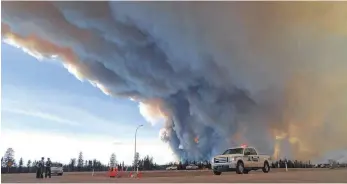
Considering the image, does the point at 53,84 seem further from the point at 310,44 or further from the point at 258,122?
the point at 310,44

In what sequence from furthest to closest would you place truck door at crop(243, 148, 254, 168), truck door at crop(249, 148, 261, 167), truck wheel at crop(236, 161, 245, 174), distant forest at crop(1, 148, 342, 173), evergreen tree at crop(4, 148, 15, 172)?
truck wheel at crop(236, 161, 245, 174)
truck door at crop(249, 148, 261, 167)
truck door at crop(243, 148, 254, 168)
distant forest at crop(1, 148, 342, 173)
evergreen tree at crop(4, 148, 15, 172)

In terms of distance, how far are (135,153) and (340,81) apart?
249 inches

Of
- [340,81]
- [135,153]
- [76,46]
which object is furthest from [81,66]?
[340,81]

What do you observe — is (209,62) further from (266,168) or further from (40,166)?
(40,166)

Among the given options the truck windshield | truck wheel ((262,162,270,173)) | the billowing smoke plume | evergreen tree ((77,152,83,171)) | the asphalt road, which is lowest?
the asphalt road

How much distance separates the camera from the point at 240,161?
12.2m

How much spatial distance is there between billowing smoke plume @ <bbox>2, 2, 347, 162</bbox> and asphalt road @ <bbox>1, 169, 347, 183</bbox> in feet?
2.29

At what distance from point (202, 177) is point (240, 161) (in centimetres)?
147

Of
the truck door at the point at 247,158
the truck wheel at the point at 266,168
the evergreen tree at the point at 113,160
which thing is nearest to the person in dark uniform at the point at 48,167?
the evergreen tree at the point at 113,160

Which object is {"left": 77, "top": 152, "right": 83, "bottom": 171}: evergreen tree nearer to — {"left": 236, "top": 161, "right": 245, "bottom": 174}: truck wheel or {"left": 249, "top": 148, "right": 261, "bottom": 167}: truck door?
{"left": 236, "top": 161, "right": 245, "bottom": 174}: truck wheel

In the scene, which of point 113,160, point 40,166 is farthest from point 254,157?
point 40,166

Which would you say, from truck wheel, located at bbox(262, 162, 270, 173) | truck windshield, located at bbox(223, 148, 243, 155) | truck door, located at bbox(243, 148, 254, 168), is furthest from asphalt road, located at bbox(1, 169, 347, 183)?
truck windshield, located at bbox(223, 148, 243, 155)

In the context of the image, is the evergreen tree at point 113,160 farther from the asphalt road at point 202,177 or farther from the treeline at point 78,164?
the asphalt road at point 202,177

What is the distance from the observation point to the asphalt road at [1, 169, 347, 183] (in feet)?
35.1
